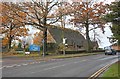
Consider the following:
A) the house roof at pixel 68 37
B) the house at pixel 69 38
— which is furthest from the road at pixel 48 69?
the house roof at pixel 68 37

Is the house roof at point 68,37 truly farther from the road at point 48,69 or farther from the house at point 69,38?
the road at point 48,69

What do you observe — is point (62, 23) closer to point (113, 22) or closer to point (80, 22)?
point (80, 22)

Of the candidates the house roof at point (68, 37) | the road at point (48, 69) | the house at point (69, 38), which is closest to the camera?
the road at point (48, 69)

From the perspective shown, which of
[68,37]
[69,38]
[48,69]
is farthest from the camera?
[69,38]

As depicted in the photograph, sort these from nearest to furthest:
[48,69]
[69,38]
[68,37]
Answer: [48,69], [68,37], [69,38]

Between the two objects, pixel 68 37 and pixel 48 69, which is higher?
pixel 68 37

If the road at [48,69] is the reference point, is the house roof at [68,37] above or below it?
above

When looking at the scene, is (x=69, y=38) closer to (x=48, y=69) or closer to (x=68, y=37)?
(x=68, y=37)

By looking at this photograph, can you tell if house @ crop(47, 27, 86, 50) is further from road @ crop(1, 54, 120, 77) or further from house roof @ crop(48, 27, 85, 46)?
road @ crop(1, 54, 120, 77)

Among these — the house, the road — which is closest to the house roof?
the house

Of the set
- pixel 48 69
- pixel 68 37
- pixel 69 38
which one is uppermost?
pixel 68 37

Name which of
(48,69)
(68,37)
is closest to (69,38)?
(68,37)

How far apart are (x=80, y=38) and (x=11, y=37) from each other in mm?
41403

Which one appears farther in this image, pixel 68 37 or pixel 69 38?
pixel 69 38
